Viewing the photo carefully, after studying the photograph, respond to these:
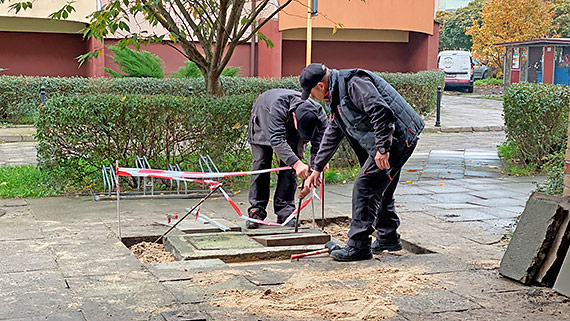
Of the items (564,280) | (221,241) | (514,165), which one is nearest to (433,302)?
(564,280)

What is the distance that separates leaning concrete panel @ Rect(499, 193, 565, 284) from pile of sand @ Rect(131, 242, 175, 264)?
267 centimetres

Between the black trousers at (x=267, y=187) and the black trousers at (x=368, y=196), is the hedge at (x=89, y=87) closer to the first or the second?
the black trousers at (x=267, y=187)

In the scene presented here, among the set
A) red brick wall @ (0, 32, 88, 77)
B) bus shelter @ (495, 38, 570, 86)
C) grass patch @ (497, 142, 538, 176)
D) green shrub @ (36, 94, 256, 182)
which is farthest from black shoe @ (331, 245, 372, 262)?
bus shelter @ (495, 38, 570, 86)

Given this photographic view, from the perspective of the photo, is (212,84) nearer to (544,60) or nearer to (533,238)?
(533,238)

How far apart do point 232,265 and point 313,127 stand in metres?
1.84

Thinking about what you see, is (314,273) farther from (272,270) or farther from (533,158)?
(533,158)

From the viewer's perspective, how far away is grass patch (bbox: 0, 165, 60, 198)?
28.4 feet

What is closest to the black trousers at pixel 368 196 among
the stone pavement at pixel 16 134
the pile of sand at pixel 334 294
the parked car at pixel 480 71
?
the pile of sand at pixel 334 294

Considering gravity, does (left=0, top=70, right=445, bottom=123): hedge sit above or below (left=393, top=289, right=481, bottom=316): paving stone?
above

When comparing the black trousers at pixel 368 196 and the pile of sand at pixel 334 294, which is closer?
the pile of sand at pixel 334 294

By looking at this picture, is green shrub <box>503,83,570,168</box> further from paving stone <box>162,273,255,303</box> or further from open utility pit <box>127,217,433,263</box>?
paving stone <box>162,273,255,303</box>

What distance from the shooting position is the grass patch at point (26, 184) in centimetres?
866

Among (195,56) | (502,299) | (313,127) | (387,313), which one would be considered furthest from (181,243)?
(195,56)

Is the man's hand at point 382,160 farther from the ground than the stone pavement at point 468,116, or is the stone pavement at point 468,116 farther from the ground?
the man's hand at point 382,160
